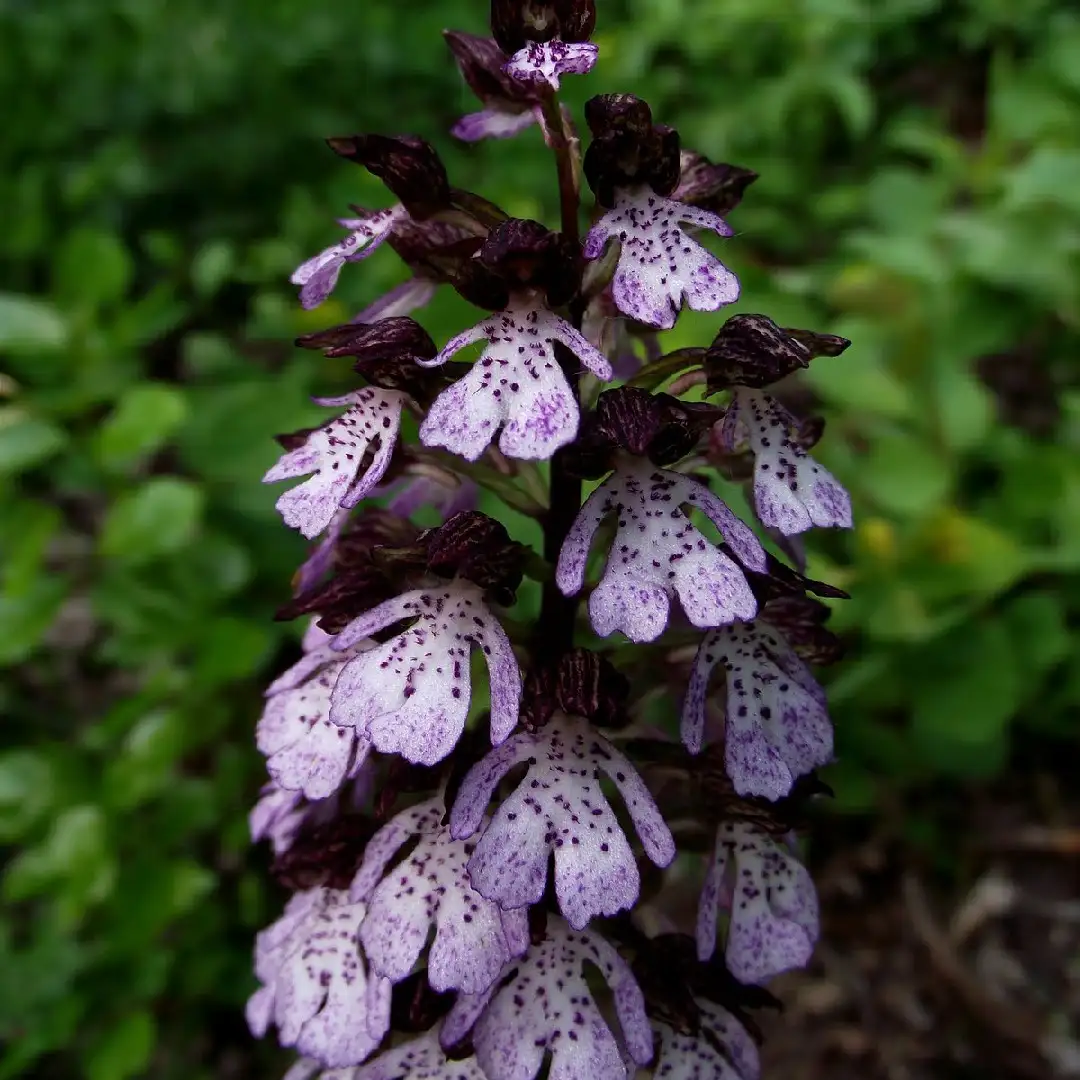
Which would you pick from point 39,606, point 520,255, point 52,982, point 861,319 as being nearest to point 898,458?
point 861,319

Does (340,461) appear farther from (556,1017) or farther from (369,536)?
(556,1017)

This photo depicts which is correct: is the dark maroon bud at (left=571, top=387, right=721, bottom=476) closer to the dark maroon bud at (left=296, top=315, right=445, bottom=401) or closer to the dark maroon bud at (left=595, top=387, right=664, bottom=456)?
the dark maroon bud at (left=595, top=387, right=664, bottom=456)

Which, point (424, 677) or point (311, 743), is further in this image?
point (311, 743)

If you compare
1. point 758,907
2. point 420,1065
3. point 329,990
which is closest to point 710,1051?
point 758,907

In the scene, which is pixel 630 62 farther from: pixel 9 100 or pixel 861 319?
pixel 9 100

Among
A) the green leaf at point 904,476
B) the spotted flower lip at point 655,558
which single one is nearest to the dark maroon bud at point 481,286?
the spotted flower lip at point 655,558

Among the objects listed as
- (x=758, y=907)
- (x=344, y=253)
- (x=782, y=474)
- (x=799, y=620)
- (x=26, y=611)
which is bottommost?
(x=758, y=907)

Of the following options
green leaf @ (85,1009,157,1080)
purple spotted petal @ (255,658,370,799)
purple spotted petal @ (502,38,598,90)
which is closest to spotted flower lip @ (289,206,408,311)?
purple spotted petal @ (502,38,598,90)
